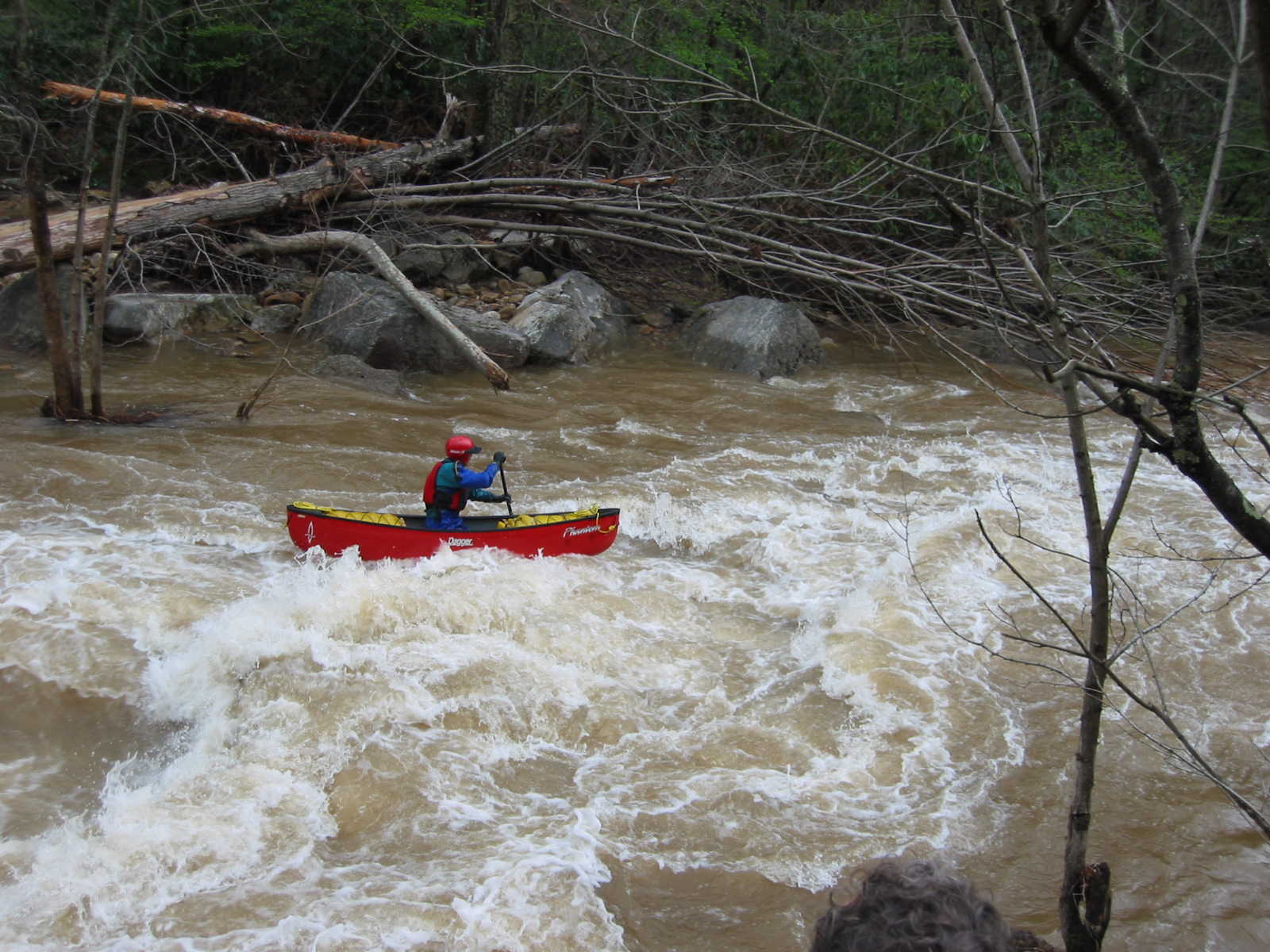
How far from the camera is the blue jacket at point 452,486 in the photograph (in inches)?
245

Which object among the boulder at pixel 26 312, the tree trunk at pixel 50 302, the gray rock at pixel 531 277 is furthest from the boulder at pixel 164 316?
the gray rock at pixel 531 277

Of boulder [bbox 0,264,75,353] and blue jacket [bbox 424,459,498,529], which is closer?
blue jacket [bbox 424,459,498,529]

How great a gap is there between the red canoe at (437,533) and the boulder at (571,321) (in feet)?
15.4

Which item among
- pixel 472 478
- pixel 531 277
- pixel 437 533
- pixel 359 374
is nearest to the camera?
pixel 437 533

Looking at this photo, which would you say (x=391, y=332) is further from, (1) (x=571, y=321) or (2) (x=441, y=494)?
(2) (x=441, y=494)

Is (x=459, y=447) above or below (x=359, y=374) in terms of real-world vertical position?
below

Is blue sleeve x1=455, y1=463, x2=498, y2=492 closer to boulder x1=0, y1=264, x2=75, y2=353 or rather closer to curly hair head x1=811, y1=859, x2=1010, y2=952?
curly hair head x1=811, y1=859, x2=1010, y2=952

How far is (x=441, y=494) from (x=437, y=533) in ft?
0.91

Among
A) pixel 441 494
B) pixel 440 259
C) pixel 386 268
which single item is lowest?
pixel 441 494

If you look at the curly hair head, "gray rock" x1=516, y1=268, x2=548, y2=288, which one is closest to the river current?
the curly hair head

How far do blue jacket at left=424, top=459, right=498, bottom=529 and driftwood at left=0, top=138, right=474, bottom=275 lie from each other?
502cm

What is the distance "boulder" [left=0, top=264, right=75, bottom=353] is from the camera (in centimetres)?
988

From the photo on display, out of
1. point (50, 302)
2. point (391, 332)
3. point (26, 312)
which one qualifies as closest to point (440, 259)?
point (391, 332)

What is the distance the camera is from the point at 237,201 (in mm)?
10617
